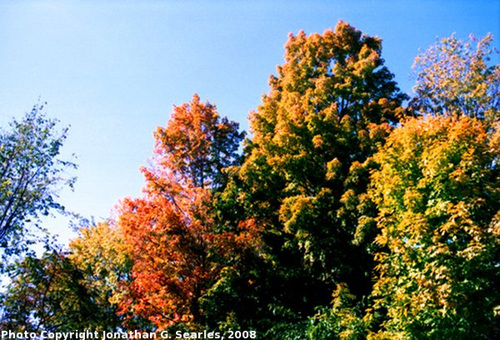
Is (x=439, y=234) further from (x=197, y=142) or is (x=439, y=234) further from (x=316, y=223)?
(x=197, y=142)

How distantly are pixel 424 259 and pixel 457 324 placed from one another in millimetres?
1414

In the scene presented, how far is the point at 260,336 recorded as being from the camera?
10.7 metres

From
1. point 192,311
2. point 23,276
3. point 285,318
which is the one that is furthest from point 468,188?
point 23,276

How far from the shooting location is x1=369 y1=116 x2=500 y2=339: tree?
7562 mm

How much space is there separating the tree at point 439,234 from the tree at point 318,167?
2319 millimetres

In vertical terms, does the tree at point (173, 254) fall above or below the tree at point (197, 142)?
below

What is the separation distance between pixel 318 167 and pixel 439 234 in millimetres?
6258

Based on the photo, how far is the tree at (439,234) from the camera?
24.8ft

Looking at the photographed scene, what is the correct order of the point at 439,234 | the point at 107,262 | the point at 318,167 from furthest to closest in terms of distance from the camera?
the point at 107,262 → the point at 318,167 → the point at 439,234

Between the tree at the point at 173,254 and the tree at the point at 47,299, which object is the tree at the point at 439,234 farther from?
the tree at the point at 47,299

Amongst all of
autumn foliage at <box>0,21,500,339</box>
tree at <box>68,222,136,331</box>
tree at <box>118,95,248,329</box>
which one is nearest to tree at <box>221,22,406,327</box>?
autumn foliage at <box>0,21,500,339</box>

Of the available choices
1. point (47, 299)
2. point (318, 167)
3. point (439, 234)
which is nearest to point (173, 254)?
point (47, 299)

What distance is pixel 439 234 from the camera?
8.49m

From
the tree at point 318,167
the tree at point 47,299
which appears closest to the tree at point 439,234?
the tree at point 318,167
